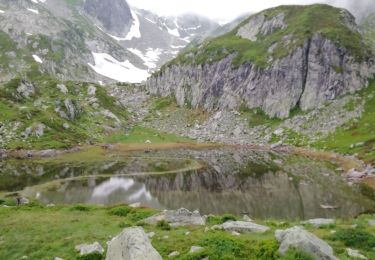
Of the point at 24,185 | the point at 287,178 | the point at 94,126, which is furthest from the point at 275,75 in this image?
the point at 24,185

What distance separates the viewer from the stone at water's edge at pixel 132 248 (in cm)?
1746

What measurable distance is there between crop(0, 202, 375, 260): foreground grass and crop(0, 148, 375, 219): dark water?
1743 cm

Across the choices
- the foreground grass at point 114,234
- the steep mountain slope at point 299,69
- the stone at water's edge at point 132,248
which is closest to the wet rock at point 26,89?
the steep mountain slope at point 299,69

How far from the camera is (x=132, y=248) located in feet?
58.0

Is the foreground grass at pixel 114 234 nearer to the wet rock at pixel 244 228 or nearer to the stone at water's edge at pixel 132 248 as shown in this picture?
the wet rock at pixel 244 228

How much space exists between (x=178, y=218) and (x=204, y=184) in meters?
40.5

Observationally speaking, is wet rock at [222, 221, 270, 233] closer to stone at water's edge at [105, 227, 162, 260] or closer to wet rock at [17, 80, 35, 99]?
stone at water's edge at [105, 227, 162, 260]

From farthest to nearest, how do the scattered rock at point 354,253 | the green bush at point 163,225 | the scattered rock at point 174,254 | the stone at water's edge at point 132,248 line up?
the green bush at point 163,225, the scattered rock at point 174,254, the scattered rock at point 354,253, the stone at water's edge at point 132,248

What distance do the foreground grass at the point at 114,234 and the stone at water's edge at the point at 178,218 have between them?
3.31ft

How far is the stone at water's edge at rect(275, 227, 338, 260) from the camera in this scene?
1891 cm

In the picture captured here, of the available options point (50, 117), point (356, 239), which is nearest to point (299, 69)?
point (50, 117)

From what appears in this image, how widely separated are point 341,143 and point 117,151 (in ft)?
233

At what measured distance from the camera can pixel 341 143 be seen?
11481cm

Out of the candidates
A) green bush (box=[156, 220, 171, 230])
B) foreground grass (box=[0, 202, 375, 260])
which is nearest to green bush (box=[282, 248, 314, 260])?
foreground grass (box=[0, 202, 375, 260])
